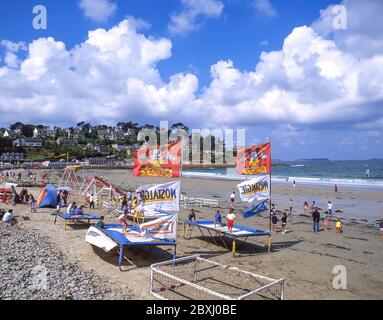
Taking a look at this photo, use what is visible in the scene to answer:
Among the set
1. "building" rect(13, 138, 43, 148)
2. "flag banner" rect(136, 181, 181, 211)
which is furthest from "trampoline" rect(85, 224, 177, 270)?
"building" rect(13, 138, 43, 148)

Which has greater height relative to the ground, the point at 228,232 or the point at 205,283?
the point at 228,232

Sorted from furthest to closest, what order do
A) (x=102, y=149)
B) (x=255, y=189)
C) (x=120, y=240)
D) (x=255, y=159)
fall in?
(x=102, y=149) < (x=255, y=159) < (x=255, y=189) < (x=120, y=240)

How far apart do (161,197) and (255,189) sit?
14.8 ft

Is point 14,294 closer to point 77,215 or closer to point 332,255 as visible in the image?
point 77,215

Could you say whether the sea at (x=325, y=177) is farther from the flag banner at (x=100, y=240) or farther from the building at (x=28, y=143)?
the building at (x=28, y=143)

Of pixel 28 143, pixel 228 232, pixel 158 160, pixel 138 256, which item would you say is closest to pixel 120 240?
pixel 138 256

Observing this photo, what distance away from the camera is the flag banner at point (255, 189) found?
14.7 metres

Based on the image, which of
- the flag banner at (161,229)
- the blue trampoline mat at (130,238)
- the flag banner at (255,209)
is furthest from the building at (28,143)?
the flag banner at (161,229)

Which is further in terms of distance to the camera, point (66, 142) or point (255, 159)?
point (66, 142)

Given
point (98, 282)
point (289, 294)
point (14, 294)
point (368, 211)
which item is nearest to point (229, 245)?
point (289, 294)

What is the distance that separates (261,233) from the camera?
48.0ft

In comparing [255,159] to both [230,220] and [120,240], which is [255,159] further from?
[120,240]

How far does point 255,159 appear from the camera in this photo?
603 inches

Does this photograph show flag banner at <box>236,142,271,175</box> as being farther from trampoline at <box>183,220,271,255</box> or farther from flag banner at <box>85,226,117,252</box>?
flag banner at <box>85,226,117,252</box>
